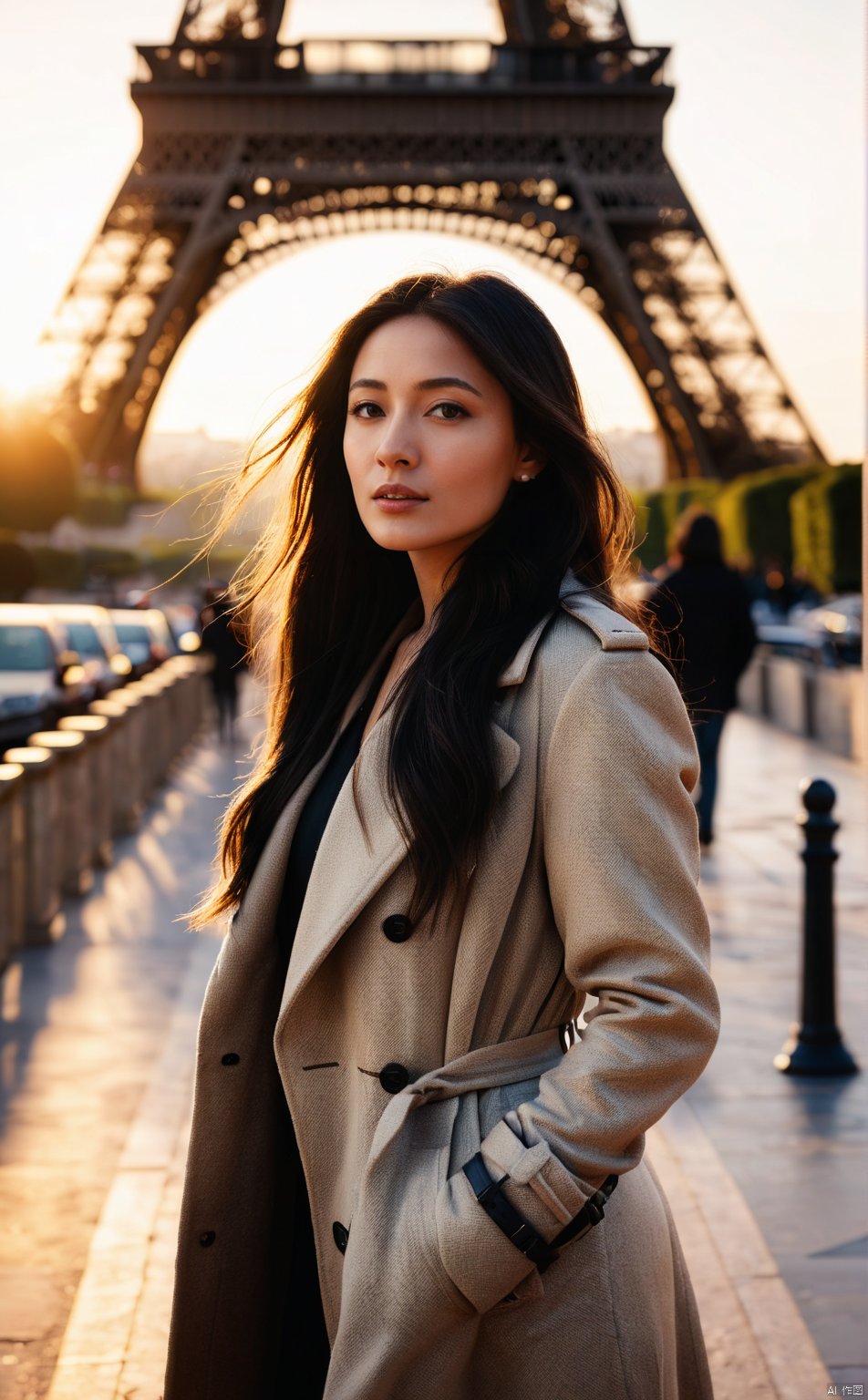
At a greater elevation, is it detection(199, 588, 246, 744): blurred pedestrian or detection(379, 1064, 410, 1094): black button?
detection(379, 1064, 410, 1094): black button

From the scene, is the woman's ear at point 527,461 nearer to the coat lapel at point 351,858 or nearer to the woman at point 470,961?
the woman at point 470,961

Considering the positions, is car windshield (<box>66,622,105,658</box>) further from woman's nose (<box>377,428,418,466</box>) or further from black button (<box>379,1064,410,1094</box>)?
black button (<box>379,1064,410,1094</box>)

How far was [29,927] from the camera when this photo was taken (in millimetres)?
7371

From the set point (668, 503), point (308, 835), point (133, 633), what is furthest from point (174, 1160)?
point (668, 503)

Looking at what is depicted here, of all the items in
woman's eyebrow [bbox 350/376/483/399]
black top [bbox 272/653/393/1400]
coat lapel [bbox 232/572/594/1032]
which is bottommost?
black top [bbox 272/653/393/1400]

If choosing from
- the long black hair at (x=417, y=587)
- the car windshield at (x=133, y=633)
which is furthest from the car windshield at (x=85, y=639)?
the long black hair at (x=417, y=587)

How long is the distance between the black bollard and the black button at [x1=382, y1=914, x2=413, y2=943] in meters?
3.74

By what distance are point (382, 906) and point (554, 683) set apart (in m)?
0.32

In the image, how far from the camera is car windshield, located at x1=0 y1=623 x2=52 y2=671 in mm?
15195

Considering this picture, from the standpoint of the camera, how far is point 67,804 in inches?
341

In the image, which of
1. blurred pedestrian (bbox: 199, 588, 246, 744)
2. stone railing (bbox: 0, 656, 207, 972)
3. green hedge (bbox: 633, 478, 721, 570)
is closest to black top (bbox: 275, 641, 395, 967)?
stone railing (bbox: 0, 656, 207, 972)

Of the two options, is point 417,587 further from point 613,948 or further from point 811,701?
point 811,701

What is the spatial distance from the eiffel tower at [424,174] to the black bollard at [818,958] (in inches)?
1154

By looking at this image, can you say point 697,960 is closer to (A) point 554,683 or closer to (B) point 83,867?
(A) point 554,683
